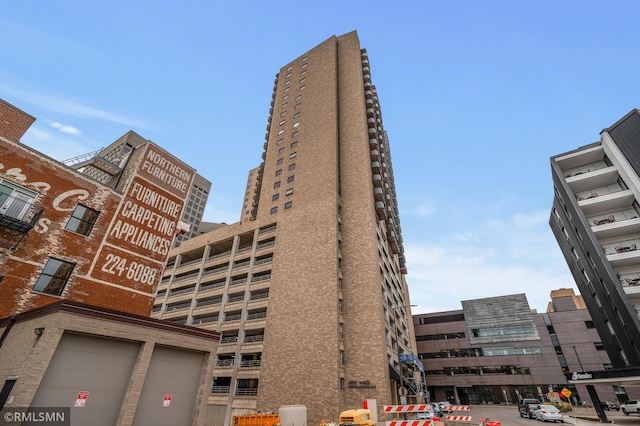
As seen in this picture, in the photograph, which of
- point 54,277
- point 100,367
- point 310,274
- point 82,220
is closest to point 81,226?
point 82,220

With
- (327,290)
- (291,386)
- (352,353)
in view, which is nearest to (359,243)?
(327,290)

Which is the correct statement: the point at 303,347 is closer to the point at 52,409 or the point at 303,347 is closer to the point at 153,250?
the point at 153,250

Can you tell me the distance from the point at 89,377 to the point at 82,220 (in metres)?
14.0

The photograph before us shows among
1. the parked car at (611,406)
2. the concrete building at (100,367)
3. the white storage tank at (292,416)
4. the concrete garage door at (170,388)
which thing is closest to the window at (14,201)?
the concrete building at (100,367)

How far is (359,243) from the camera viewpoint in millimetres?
37219

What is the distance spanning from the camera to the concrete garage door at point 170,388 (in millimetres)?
13648

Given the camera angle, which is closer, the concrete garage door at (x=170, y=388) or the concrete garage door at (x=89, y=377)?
the concrete garage door at (x=89, y=377)

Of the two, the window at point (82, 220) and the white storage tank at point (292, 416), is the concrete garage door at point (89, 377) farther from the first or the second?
the window at point (82, 220)

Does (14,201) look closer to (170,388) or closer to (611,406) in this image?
(170,388)

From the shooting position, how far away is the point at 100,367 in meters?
12.8

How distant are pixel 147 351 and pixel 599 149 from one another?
49509 mm

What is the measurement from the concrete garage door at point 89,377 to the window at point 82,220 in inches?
487

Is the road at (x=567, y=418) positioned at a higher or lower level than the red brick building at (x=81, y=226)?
lower

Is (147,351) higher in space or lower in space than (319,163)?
lower
